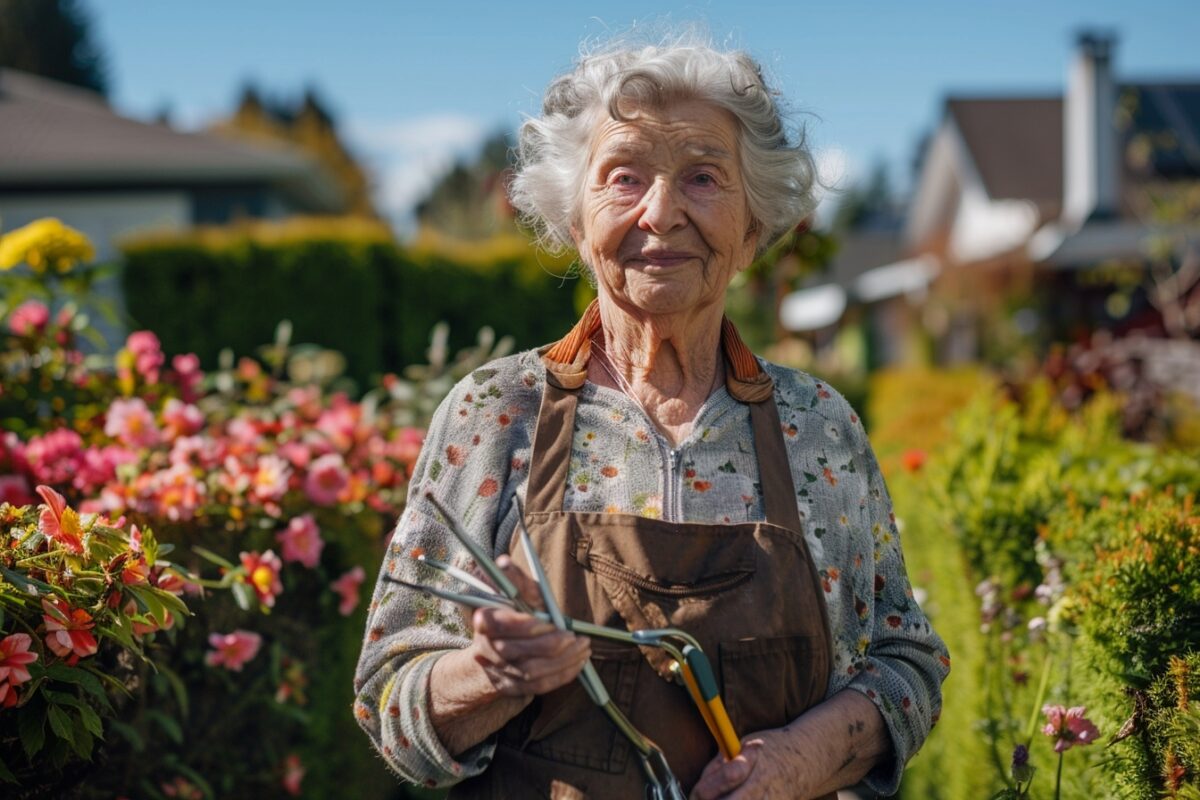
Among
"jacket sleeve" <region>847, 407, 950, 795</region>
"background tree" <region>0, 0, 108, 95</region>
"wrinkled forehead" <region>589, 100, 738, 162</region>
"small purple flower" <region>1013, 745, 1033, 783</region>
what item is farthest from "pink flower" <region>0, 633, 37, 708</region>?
"background tree" <region>0, 0, 108, 95</region>

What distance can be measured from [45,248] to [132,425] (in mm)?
593

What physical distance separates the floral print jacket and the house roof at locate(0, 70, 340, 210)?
53.3 feet

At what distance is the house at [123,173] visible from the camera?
16.5 meters

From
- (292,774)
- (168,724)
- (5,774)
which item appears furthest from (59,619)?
(292,774)

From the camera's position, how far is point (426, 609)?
184 centimetres

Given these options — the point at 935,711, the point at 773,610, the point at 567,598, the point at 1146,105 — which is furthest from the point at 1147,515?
the point at 1146,105

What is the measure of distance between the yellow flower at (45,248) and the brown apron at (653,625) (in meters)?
2.13

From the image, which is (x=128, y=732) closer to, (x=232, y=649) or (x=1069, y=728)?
(x=232, y=649)

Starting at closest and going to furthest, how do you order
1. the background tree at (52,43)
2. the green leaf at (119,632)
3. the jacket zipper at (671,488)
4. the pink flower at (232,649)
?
the jacket zipper at (671,488)
the green leaf at (119,632)
the pink flower at (232,649)
the background tree at (52,43)

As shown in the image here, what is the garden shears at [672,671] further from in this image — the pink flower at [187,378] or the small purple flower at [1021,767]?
the pink flower at [187,378]

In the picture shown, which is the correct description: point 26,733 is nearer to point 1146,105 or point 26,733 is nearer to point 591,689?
point 591,689

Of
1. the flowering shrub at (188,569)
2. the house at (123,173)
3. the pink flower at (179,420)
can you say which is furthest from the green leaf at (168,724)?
the house at (123,173)

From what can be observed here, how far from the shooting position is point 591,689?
1641mm

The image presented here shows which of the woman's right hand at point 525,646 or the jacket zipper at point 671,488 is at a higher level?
the jacket zipper at point 671,488
